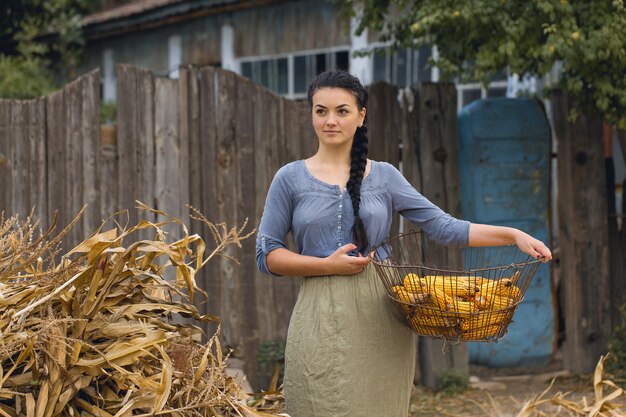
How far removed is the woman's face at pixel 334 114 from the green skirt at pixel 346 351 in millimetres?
489

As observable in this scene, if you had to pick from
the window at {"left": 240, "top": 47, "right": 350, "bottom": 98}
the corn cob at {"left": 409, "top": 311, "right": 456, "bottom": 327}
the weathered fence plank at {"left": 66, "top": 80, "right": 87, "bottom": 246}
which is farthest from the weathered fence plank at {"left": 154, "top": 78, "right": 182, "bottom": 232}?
the window at {"left": 240, "top": 47, "right": 350, "bottom": 98}

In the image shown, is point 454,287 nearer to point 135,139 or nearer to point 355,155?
point 355,155

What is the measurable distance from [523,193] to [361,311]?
3720 mm

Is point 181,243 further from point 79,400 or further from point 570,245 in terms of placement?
point 570,245

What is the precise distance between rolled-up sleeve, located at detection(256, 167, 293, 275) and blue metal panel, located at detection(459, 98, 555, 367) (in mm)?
3470

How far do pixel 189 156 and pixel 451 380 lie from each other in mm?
2335

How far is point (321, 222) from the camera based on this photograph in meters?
3.40

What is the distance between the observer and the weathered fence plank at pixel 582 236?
6.77m

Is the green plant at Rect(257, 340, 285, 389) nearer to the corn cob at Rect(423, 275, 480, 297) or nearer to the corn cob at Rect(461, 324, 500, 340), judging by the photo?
the corn cob at Rect(423, 275, 480, 297)

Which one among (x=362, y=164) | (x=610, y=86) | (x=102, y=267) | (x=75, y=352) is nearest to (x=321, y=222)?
(x=362, y=164)

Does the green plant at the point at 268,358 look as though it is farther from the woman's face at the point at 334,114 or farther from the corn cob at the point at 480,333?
the corn cob at the point at 480,333

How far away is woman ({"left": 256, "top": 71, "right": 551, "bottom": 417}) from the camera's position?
11.0ft

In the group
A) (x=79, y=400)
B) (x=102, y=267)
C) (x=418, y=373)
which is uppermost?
(x=102, y=267)

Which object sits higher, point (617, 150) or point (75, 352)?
point (617, 150)
